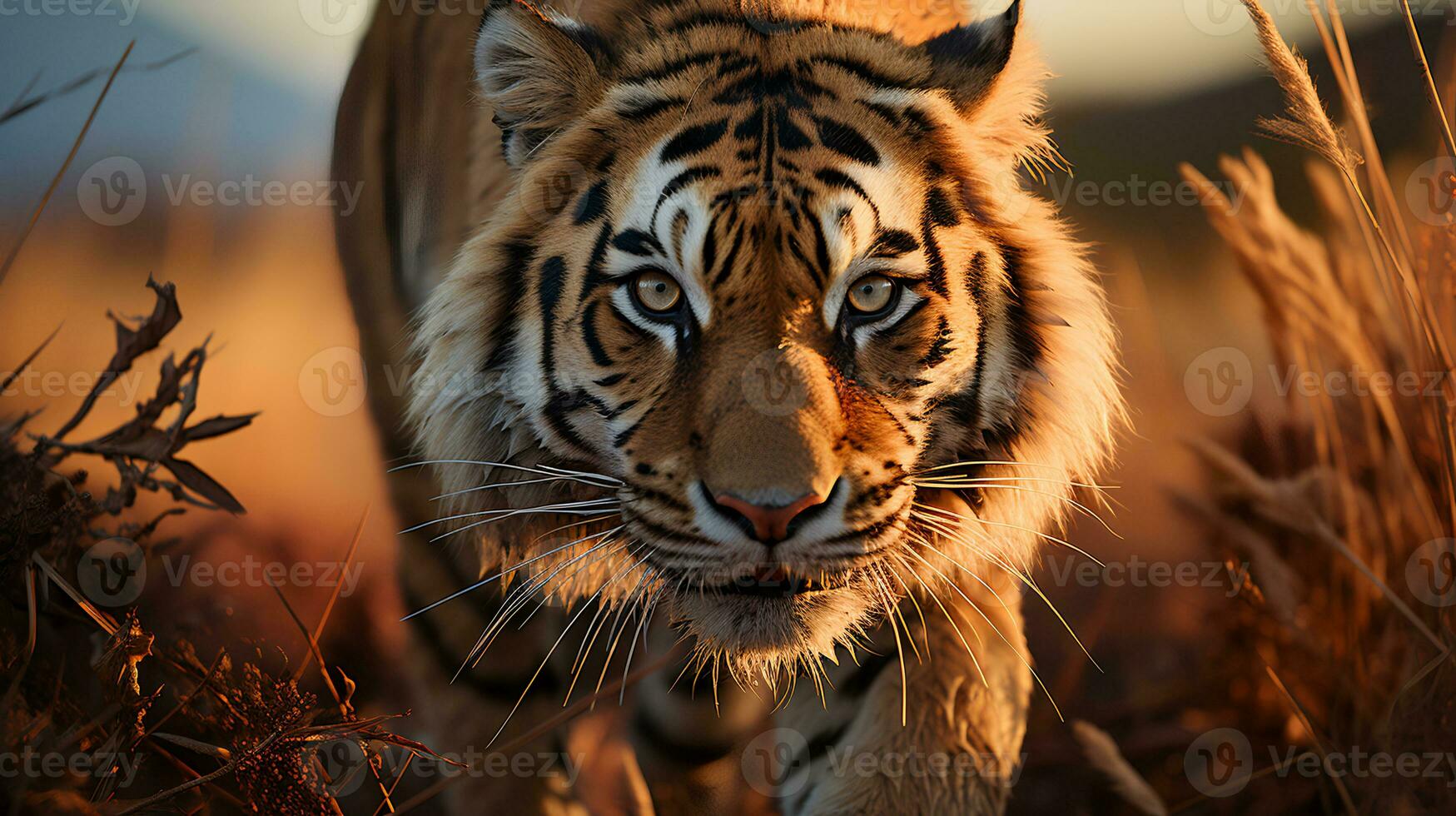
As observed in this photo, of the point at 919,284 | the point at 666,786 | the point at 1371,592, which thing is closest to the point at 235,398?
the point at 666,786

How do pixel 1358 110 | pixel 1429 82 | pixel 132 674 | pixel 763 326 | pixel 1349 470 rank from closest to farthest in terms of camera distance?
pixel 132 674 < pixel 763 326 < pixel 1429 82 < pixel 1358 110 < pixel 1349 470

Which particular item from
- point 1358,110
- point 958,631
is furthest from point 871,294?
point 1358,110

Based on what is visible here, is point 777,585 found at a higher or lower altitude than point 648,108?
lower

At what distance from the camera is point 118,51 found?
5.36 ft

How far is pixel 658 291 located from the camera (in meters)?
1.45

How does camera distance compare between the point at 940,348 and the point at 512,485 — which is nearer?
the point at 940,348

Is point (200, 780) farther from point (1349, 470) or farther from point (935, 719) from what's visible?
point (1349, 470)

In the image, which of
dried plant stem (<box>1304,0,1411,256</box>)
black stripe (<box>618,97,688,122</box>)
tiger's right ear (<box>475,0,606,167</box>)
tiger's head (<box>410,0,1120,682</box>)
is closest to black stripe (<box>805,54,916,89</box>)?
tiger's head (<box>410,0,1120,682</box>)

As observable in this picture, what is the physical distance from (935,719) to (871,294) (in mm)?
780

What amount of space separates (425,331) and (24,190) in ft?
2.86

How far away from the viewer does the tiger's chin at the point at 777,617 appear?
145cm

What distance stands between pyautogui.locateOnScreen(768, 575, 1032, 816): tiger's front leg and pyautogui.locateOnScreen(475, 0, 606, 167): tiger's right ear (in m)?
1.06

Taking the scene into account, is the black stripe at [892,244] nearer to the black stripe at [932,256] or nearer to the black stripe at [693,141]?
the black stripe at [932,256]

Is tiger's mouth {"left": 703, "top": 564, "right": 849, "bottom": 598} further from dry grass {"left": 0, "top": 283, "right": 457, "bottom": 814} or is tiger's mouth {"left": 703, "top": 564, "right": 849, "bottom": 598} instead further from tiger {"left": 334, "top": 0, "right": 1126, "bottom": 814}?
dry grass {"left": 0, "top": 283, "right": 457, "bottom": 814}
